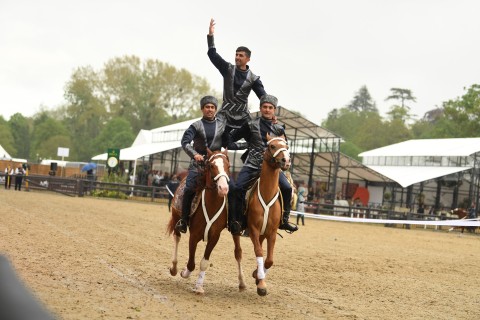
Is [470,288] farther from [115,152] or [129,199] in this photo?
[115,152]

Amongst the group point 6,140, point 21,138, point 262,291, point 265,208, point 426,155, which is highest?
point 21,138

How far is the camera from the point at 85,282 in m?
9.06

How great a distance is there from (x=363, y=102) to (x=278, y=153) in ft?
577

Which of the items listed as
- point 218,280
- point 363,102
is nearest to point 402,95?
point 363,102

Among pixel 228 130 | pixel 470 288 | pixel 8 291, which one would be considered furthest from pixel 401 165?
pixel 8 291

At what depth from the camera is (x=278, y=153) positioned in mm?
8688

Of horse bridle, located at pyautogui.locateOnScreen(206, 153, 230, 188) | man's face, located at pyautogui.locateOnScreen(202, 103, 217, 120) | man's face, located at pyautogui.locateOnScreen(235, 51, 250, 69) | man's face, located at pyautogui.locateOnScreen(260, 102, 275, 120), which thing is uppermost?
man's face, located at pyautogui.locateOnScreen(235, 51, 250, 69)

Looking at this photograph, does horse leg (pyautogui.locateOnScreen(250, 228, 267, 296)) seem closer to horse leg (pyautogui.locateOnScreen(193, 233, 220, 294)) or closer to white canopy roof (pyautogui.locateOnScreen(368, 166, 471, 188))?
horse leg (pyautogui.locateOnScreen(193, 233, 220, 294))

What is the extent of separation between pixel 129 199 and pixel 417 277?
33.0 m

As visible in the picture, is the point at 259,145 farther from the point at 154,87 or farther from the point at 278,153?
the point at 154,87

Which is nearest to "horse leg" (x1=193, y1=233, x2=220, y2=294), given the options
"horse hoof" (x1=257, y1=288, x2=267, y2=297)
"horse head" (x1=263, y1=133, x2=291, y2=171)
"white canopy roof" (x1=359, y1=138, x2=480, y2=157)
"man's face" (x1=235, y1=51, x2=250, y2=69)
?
"horse hoof" (x1=257, y1=288, x2=267, y2=297)

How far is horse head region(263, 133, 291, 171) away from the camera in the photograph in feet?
28.3

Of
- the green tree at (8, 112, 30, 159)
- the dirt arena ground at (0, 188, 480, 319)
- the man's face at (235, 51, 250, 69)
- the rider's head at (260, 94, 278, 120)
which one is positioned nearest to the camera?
the dirt arena ground at (0, 188, 480, 319)

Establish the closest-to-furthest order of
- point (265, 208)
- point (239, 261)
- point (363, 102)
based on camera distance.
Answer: point (265, 208)
point (239, 261)
point (363, 102)
